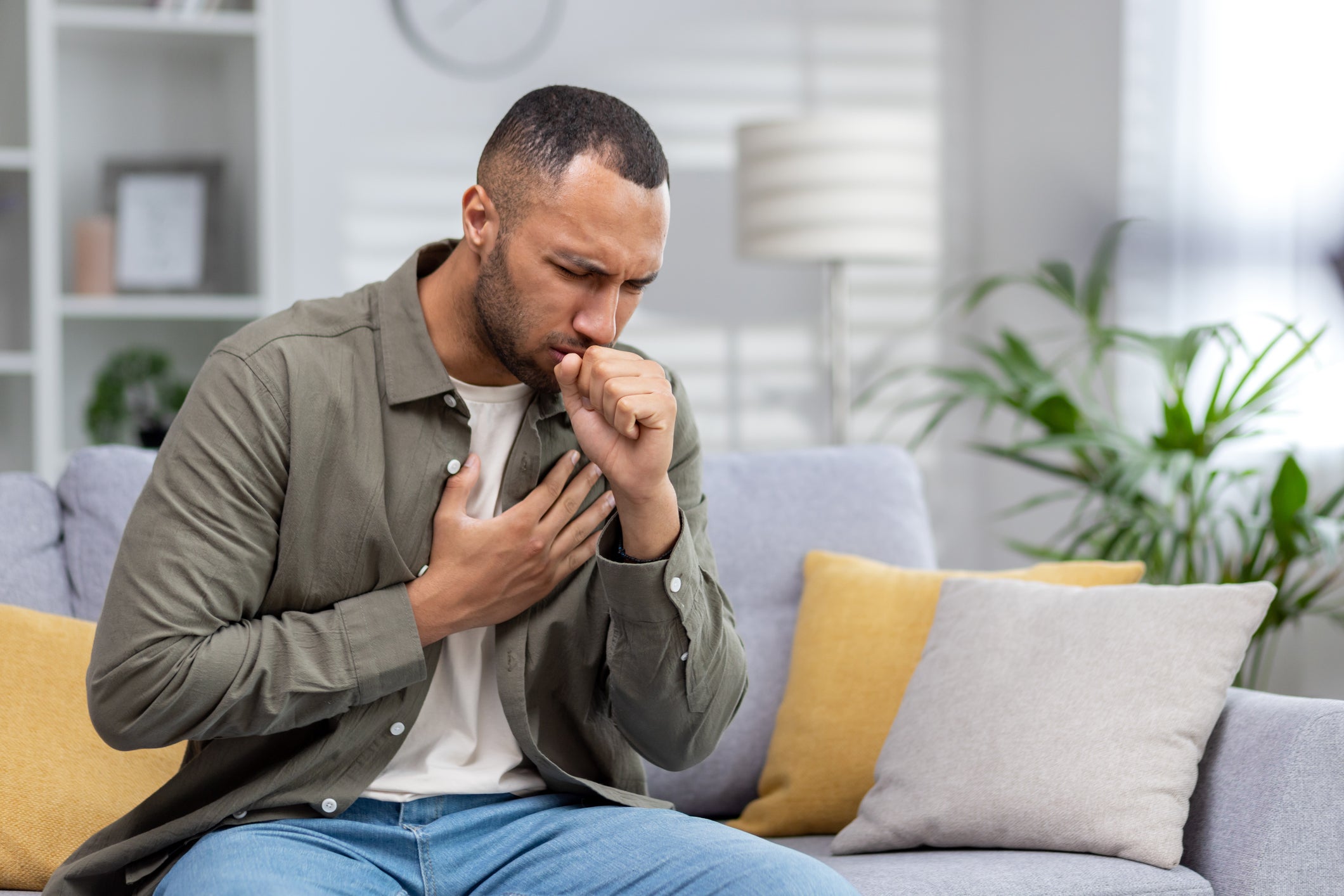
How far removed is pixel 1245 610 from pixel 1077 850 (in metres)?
0.36

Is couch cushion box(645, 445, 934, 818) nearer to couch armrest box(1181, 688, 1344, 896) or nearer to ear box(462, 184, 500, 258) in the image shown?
couch armrest box(1181, 688, 1344, 896)

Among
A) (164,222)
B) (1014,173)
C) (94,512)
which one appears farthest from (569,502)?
(1014,173)

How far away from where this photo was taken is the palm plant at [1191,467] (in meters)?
2.29

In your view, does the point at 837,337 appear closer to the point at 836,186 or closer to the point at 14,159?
the point at 836,186

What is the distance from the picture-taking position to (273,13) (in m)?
2.98

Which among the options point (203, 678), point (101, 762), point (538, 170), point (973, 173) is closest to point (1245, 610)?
point (538, 170)

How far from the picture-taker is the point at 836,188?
2.87 m

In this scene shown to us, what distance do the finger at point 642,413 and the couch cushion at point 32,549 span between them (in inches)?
37.0

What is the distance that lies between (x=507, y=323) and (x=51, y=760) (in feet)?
2.52

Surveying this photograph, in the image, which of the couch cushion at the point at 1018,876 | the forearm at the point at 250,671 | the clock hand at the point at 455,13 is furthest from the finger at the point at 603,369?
the clock hand at the point at 455,13

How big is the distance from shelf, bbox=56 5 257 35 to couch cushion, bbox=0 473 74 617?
1.51 m

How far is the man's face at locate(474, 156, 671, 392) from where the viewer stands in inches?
48.4

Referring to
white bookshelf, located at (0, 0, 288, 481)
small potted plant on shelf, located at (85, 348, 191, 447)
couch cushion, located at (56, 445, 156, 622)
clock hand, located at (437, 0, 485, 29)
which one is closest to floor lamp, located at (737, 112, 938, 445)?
clock hand, located at (437, 0, 485, 29)

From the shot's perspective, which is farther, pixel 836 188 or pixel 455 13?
pixel 455 13
